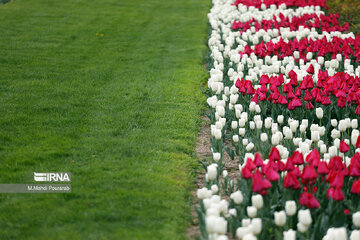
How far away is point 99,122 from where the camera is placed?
6.73 m

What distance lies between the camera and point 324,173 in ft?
13.8

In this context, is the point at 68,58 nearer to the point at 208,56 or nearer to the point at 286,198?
the point at 208,56

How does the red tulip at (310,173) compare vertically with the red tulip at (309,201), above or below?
above

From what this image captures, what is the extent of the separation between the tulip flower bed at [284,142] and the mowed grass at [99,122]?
18.8 inches

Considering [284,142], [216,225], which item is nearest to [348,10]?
[284,142]

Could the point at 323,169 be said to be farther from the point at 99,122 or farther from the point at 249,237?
the point at 99,122

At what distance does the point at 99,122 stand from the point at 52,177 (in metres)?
1.71

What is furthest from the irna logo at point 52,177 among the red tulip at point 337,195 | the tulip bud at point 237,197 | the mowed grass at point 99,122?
the red tulip at point 337,195

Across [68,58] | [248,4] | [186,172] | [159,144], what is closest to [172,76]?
[68,58]

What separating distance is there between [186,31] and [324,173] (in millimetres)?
9248

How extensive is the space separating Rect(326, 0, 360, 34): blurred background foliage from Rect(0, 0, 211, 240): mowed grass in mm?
3694

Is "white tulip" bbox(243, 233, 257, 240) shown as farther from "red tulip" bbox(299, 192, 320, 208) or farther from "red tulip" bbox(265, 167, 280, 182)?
"red tulip" bbox(265, 167, 280, 182)

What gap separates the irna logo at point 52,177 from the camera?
5.08 m

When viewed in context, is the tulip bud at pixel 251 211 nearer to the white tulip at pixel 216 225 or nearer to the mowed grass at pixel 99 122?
the white tulip at pixel 216 225
